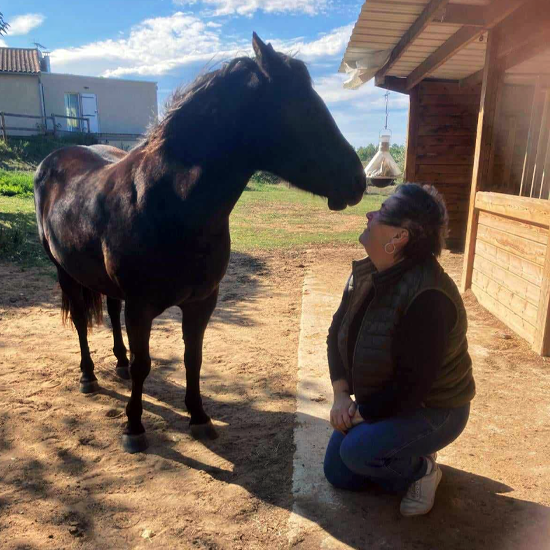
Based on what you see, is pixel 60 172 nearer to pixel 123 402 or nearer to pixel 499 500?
pixel 123 402

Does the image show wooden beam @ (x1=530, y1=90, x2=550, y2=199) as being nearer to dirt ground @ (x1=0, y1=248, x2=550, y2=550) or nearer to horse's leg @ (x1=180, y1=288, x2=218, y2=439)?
dirt ground @ (x1=0, y1=248, x2=550, y2=550)

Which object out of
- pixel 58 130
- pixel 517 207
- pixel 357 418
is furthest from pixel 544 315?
pixel 58 130

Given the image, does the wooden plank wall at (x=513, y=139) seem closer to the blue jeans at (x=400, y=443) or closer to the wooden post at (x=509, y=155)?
the wooden post at (x=509, y=155)

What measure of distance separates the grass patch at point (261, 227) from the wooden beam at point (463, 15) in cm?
221

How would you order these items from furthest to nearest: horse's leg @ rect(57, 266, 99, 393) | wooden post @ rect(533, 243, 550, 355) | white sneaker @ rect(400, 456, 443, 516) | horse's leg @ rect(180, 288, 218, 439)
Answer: wooden post @ rect(533, 243, 550, 355) < horse's leg @ rect(57, 266, 99, 393) < horse's leg @ rect(180, 288, 218, 439) < white sneaker @ rect(400, 456, 443, 516)

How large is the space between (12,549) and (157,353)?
2166 mm

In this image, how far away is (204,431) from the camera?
2.78 meters

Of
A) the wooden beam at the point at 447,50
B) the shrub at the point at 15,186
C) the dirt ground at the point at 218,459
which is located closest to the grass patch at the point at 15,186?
the shrub at the point at 15,186

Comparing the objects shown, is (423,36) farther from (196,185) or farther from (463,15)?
(196,185)

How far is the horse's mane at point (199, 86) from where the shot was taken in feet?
7.23

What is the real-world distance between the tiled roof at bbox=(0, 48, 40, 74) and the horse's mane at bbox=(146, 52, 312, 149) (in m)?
26.4

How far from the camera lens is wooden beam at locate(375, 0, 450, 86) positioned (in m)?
4.29

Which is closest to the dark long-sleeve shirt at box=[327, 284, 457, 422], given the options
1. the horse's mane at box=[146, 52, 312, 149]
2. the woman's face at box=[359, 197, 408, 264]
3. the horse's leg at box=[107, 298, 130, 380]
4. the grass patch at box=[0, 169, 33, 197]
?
the woman's face at box=[359, 197, 408, 264]

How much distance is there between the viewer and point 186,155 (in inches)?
92.7
